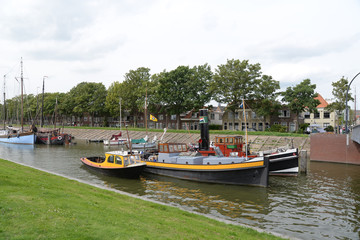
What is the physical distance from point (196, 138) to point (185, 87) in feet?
56.8

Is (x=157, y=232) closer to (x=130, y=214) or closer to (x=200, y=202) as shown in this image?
(x=130, y=214)

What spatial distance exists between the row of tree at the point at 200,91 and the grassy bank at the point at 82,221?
93.1ft

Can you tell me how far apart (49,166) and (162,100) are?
141 ft

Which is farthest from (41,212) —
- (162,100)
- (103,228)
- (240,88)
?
(162,100)

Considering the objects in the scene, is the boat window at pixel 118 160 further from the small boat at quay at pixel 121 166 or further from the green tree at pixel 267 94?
the green tree at pixel 267 94

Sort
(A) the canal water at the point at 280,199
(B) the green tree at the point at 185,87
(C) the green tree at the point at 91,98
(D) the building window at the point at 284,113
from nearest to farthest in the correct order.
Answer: (A) the canal water at the point at 280,199 < (D) the building window at the point at 284,113 < (B) the green tree at the point at 185,87 < (C) the green tree at the point at 91,98

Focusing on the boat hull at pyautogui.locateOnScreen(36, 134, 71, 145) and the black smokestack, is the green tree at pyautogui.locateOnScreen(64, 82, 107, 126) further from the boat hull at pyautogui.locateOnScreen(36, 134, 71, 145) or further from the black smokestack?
the black smokestack

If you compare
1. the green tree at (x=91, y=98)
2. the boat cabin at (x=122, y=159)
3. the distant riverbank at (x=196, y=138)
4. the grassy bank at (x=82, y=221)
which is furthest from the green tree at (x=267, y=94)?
the green tree at (x=91, y=98)

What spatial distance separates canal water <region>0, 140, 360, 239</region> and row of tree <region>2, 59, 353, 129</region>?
1974 centimetres

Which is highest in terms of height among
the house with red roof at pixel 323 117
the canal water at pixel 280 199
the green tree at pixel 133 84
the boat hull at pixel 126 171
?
the green tree at pixel 133 84

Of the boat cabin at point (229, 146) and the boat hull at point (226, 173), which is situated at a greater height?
the boat cabin at point (229, 146)

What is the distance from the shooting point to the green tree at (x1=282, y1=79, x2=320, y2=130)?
51500 mm

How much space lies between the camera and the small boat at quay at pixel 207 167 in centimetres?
2048

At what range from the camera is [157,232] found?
26.3ft
